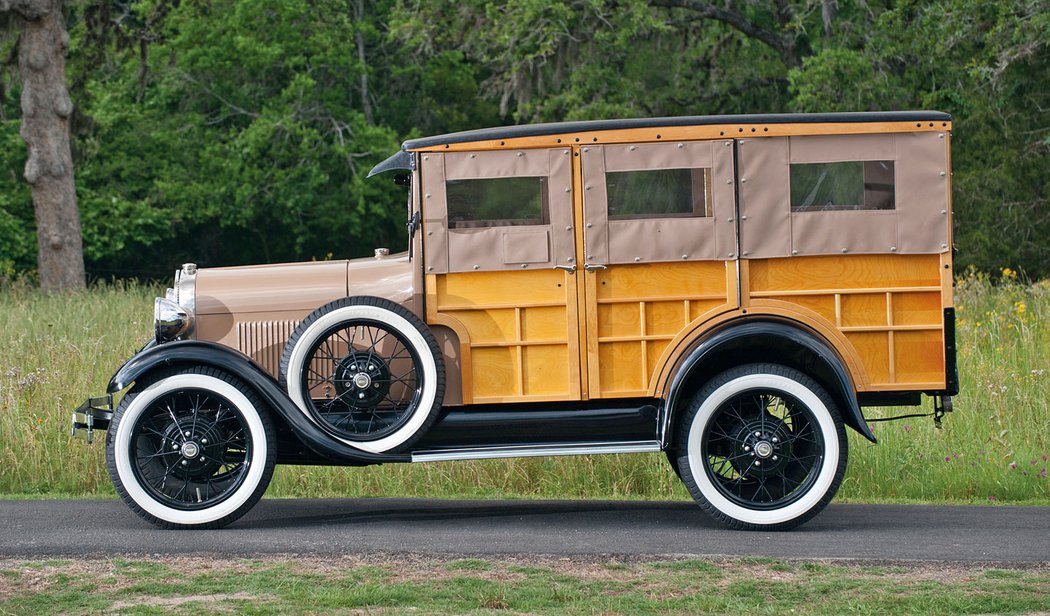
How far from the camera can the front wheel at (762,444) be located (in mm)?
7055

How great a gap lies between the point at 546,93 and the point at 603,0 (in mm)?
3033

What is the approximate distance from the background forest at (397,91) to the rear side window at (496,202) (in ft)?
43.0

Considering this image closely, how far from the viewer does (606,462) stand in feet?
29.7

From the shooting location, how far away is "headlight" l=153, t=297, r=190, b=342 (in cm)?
741

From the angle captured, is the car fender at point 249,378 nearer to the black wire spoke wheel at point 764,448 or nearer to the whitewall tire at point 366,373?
the whitewall tire at point 366,373

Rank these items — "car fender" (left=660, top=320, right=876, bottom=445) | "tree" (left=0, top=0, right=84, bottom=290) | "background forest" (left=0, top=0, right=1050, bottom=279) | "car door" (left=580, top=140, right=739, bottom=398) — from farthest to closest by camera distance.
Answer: "background forest" (left=0, top=0, right=1050, bottom=279)
"tree" (left=0, top=0, right=84, bottom=290)
"car door" (left=580, top=140, right=739, bottom=398)
"car fender" (left=660, top=320, right=876, bottom=445)

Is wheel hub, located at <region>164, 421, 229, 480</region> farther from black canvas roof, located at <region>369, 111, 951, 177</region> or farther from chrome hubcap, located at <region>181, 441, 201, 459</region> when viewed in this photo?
black canvas roof, located at <region>369, 111, 951, 177</region>

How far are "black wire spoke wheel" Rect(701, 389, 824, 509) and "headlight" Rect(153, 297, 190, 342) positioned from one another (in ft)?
10.2

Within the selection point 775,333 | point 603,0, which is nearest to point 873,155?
point 775,333

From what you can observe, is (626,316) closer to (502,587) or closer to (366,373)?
(366,373)

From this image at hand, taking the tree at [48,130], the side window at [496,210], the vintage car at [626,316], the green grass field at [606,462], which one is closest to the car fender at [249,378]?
the vintage car at [626,316]

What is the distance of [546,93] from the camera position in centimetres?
2514

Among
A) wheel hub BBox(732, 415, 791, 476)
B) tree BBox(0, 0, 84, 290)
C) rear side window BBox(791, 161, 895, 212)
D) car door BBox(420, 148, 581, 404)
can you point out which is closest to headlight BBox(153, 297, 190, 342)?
car door BBox(420, 148, 581, 404)

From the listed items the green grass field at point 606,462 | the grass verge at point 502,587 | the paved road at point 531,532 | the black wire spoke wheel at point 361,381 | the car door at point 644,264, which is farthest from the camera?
the green grass field at point 606,462
